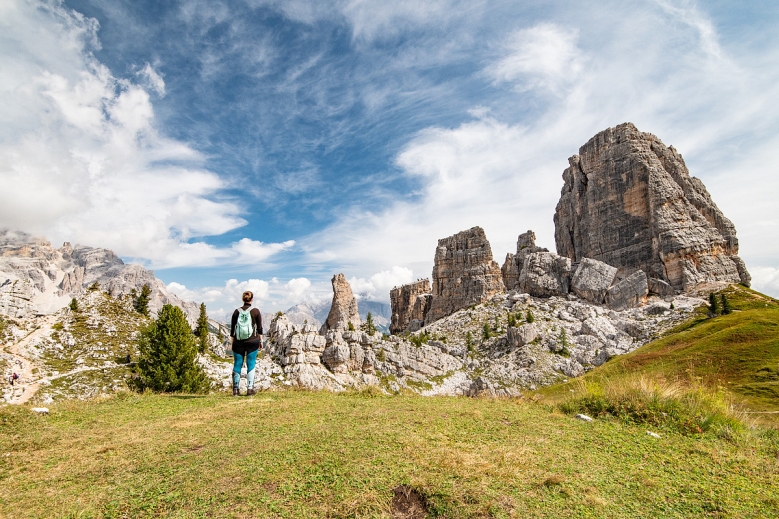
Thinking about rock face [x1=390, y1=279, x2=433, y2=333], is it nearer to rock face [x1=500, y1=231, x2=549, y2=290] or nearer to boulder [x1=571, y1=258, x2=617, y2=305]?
rock face [x1=500, y1=231, x2=549, y2=290]

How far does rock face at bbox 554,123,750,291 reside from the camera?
97.4 meters

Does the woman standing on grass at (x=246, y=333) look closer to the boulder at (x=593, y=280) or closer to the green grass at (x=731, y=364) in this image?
the green grass at (x=731, y=364)

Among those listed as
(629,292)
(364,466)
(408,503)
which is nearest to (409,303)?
(629,292)

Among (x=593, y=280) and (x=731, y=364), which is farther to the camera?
(x=593, y=280)

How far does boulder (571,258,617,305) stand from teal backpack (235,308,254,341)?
105 m

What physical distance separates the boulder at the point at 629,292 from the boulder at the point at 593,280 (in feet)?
6.33

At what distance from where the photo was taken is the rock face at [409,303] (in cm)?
14575

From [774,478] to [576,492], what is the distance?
171 inches

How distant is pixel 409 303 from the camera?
152250 millimetres

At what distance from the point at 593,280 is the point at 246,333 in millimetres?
107008

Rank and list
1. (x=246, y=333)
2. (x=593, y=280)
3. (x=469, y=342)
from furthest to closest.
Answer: (x=593, y=280), (x=469, y=342), (x=246, y=333)

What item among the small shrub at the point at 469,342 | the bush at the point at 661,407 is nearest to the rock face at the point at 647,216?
the small shrub at the point at 469,342

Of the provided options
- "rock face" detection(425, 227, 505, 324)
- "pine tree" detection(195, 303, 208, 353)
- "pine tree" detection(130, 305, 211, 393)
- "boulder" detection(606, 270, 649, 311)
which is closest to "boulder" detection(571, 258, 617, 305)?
"boulder" detection(606, 270, 649, 311)

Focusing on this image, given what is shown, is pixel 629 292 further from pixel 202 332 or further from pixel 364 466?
pixel 364 466
